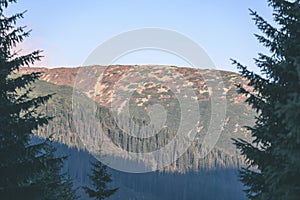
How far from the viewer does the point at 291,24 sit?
14.3 metres

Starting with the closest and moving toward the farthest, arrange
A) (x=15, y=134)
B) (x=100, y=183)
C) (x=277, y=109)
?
1. (x=277, y=109)
2. (x=15, y=134)
3. (x=100, y=183)

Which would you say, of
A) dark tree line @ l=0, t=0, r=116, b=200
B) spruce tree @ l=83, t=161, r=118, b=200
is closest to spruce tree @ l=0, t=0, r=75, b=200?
dark tree line @ l=0, t=0, r=116, b=200

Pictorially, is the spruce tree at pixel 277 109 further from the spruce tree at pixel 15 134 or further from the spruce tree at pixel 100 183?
the spruce tree at pixel 100 183

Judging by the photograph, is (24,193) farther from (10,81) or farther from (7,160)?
(10,81)

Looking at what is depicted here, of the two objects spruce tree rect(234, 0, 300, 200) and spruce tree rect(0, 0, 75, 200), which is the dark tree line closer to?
spruce tree rect(0, 0, 75, 200)

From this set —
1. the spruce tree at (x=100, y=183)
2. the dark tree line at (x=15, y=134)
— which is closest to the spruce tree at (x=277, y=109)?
the dark tree line at (x=15, y=134)

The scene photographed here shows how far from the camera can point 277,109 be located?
12711 millimetres

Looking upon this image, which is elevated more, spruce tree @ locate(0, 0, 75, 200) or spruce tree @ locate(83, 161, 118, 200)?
spruce tree @ locate(0, 0, 75, 200)

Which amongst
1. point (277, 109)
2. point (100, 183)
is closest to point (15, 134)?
point (277, 109)

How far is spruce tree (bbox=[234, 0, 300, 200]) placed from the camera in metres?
10.6

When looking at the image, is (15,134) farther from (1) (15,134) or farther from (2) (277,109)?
(2) (277,109)

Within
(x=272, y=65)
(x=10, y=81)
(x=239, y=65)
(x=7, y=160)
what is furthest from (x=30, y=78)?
(x=272, y=65)

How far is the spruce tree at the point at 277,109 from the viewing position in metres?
10.6

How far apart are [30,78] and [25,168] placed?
11.2 feet
